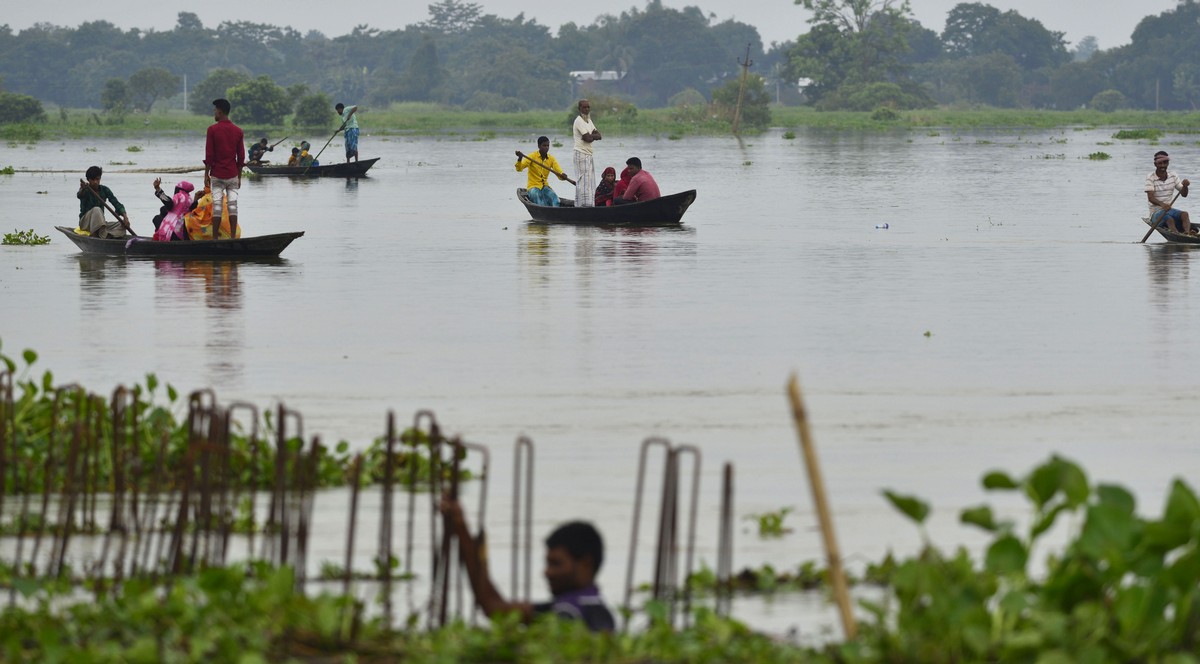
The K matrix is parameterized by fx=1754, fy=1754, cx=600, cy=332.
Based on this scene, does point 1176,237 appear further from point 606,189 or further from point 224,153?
point 224,153

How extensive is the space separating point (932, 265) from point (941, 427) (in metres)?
9.40

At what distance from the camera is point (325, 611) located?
4.71m

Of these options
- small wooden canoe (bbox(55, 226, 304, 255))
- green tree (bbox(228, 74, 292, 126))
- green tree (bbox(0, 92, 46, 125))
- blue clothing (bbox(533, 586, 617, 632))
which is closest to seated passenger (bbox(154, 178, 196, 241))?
small wooden canoe (bbox(55, 226, 304, 255))

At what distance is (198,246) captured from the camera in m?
18.3

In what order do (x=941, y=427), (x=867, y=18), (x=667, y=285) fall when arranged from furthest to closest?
(x=867, y=18) < (x=667, y=285) < (x=941, y=427)

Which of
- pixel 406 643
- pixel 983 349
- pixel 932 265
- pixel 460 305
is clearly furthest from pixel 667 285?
pixel 406 643

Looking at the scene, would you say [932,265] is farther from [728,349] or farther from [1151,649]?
[1151,649]

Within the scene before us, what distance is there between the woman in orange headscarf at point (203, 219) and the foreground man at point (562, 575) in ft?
44.9

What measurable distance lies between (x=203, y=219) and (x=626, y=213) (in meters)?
6.67

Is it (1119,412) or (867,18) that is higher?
(867,18)

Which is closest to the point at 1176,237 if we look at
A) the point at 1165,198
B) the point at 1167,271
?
the point at 1165,198

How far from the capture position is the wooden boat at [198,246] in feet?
59.5

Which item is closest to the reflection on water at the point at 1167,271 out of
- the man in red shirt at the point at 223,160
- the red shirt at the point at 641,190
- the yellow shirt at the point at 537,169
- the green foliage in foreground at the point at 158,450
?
the red shirt at the point at 641,190

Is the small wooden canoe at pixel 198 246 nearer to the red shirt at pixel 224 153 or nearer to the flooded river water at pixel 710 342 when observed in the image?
the flooded river water at pixel 710 342
